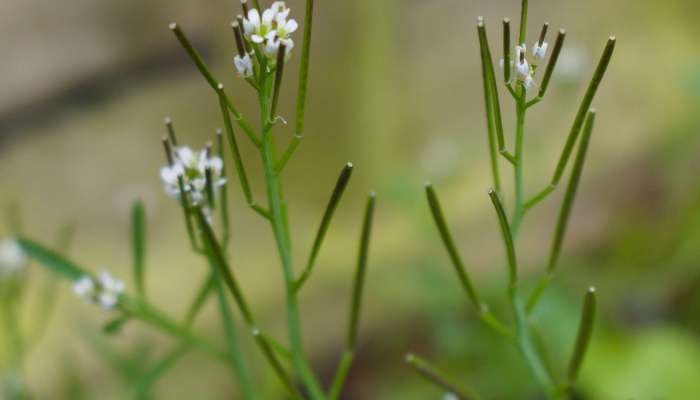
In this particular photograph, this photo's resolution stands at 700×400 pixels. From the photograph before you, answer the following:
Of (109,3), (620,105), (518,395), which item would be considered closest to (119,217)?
(109,3)

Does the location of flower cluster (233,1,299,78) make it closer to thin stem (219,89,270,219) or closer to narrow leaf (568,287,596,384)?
thin stem (219,89,270,219)

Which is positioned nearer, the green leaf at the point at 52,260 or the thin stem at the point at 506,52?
the thin stem at the point at 506,52

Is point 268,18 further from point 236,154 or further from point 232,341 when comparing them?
point 232,341

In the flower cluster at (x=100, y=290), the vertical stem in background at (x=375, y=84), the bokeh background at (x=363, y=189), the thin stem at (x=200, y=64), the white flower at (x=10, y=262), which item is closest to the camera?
the thin stem at (x=200, y=64)

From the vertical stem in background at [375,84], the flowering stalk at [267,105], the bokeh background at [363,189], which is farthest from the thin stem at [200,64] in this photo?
the vertical stem in background at [375,84]

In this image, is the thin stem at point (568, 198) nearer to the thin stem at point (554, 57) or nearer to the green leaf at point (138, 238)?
the thin stem at point (554, 57)
